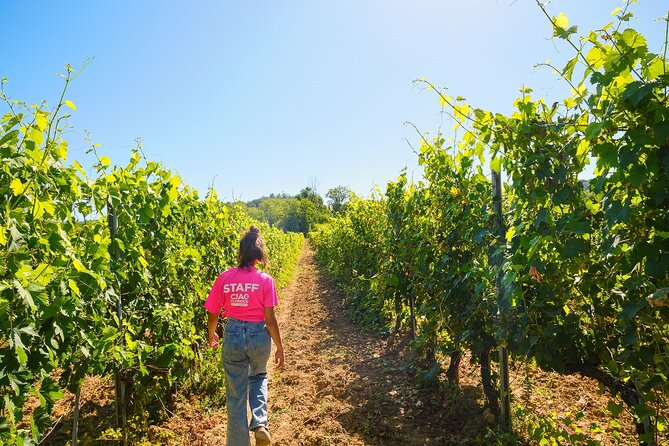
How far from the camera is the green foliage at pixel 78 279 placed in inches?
72.9

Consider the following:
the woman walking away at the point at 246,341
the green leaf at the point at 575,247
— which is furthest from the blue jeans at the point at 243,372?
the green leaf at the point at 575,247

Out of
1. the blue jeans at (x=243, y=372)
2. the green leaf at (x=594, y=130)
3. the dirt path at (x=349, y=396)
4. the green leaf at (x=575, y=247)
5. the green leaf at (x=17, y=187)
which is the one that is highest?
the green leaf at (x=594, y=130)

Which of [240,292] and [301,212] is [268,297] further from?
[301,212]

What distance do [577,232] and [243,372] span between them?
107 inches

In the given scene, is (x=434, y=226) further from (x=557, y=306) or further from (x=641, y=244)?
(x=641, y=244)

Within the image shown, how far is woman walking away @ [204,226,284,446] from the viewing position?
10.5ft

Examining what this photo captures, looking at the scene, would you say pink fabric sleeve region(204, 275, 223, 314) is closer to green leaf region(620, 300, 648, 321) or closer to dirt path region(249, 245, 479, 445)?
dirt path region(249, 245, 479, 445)

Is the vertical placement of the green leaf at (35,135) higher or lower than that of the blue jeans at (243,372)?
higher

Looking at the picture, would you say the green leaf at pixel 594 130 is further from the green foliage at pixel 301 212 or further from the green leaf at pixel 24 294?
the green foliage at pixel 301 212

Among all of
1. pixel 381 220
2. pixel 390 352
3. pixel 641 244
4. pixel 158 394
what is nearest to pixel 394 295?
pixel 390 352

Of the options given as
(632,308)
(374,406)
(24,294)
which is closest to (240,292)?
(24,294)

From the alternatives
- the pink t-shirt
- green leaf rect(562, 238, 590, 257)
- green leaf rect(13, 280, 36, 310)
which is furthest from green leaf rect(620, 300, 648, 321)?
green leaf rect(13, 280, 36, 310)

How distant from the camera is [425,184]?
15.7 ft

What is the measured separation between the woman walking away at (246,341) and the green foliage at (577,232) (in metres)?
1.34
